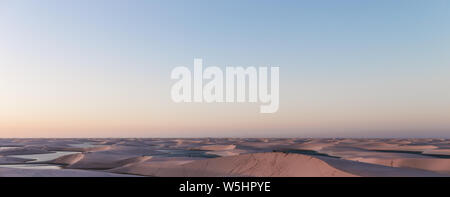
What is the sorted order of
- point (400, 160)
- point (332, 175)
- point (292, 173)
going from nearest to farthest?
point (332, 175) → point (292, 173) → point (400, 160)

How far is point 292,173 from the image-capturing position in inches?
587
